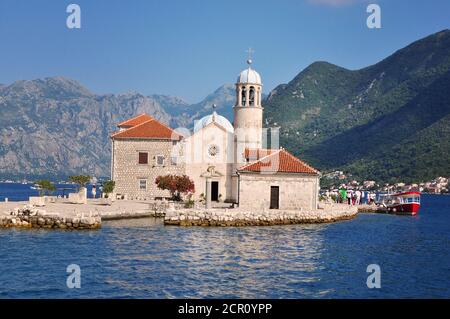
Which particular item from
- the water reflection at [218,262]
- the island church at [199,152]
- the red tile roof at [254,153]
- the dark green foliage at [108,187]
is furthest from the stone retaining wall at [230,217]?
the dark green foliage at [108,187]

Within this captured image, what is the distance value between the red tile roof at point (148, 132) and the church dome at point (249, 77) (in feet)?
23.4

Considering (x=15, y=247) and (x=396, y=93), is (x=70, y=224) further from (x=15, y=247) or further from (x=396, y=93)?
(x=396, y=93)

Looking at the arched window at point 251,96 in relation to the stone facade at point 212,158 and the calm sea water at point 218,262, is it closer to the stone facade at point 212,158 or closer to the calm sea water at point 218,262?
the stone facade at point 212,158

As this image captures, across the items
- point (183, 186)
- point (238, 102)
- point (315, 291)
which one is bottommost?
point (315, 291)

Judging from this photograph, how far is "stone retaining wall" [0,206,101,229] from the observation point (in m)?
32.4

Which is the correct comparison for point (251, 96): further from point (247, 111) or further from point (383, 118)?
point (383, 118)

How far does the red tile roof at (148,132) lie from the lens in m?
48.2

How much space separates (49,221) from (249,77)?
20.7 m

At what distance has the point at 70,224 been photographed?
3241cm

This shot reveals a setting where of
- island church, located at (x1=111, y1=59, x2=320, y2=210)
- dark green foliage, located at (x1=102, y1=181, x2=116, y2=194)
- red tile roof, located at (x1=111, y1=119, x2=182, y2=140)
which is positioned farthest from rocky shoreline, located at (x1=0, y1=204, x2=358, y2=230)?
red tile roof, located at (x1=111, y1=119, x2=182, y2=140)

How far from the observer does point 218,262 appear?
23.3m

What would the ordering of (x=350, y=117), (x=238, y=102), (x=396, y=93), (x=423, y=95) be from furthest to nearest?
(x=350, y=117)
(x=396, y=93)
(x=423, y=95)
(x=238, y=102)
